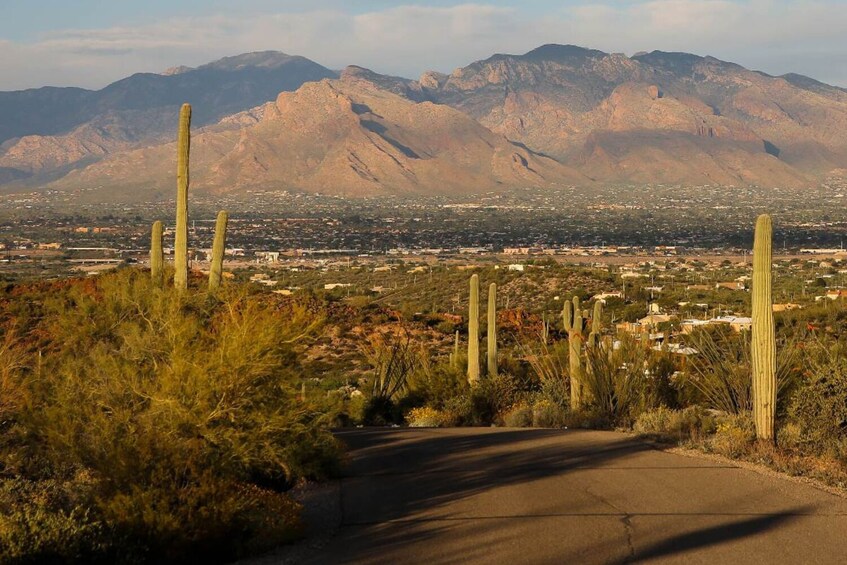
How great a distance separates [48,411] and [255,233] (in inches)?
5395

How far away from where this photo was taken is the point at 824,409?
17.2 meters

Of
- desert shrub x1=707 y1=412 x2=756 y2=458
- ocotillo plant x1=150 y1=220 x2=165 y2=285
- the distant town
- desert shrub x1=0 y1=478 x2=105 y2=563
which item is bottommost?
the distant town

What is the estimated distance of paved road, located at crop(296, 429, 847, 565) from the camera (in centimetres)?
1154

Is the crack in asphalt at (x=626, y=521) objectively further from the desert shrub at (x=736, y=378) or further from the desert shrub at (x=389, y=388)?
the desert shrub at (x=389, y=388)

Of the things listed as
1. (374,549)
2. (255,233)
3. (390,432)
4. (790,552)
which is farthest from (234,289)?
(255,233)

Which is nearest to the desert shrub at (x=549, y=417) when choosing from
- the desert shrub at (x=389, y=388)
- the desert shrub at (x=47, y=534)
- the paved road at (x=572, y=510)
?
the paved road at (x=572, y=510)

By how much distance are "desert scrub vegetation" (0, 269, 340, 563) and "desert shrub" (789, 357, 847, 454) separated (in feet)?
21.8

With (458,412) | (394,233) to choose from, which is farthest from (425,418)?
(394,233)

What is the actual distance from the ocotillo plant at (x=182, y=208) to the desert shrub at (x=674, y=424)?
7482 mm

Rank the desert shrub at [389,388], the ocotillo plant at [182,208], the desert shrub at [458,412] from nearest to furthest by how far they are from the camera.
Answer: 1. the ocotillo plant at [182,208]
2. the desert shrub at [458,412]
3. the desert shrub at [389,388]

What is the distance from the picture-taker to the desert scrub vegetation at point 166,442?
1103 cm

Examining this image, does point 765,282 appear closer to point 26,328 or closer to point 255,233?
point 26,328

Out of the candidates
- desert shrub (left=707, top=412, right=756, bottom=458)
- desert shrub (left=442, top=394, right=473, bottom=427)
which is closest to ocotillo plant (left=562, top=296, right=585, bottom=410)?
desert shrub (left=442, top=394, right=473, bottom=427)

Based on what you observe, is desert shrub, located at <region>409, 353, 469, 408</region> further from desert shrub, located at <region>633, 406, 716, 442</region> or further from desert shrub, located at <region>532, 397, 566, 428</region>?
desert shrub, located at <region>633, 406, 716, 442</region>
